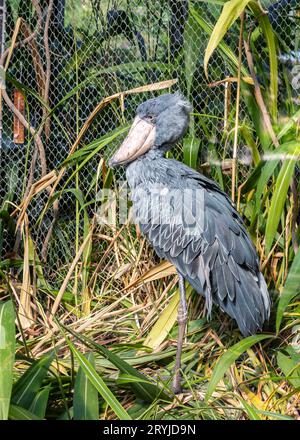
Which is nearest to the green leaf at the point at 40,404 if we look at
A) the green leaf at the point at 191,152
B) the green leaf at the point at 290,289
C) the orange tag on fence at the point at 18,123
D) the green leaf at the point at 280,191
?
the green leaf at the point at 290,289

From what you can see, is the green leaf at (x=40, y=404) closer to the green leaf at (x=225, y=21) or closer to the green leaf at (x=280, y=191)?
the green leaf at (x=280, y=191)

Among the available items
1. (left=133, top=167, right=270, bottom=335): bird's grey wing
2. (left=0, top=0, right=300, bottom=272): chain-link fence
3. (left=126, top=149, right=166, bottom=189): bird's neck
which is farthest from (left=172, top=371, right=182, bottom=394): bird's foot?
(left=0, top=0, right=300, bottom=272): chain-link fence

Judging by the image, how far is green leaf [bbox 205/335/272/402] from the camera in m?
2.93

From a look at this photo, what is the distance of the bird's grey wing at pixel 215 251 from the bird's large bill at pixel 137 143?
248 mm

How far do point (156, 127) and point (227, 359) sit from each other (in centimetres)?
109

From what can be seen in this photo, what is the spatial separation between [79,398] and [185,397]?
583 millimetres

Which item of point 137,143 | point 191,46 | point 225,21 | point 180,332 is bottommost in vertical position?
point 180,332

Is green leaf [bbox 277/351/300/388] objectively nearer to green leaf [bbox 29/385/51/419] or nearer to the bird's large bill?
green leaf [bbox 29/385/51/419]

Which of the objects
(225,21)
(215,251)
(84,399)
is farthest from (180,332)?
(225,21)

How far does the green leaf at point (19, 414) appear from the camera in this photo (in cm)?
244

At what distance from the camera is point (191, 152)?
372 cm

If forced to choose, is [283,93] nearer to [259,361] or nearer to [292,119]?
[292,119]

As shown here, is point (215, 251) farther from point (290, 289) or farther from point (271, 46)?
point (271, 46)

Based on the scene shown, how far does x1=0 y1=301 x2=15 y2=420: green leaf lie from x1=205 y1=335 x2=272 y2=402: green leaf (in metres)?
0.82
